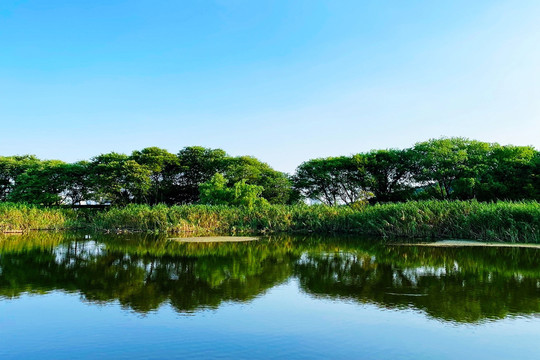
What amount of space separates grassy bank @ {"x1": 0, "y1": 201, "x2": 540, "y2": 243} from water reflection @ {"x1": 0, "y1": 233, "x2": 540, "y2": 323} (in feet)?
12.2

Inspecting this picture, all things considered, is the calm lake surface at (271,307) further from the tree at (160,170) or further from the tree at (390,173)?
the tree at (160,170)

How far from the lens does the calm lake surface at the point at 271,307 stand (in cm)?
446

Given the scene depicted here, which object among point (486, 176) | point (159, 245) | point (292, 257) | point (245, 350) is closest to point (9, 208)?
point (159, 245)

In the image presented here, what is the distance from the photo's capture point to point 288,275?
8.65 m

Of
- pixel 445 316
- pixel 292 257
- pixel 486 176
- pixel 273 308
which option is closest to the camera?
pixel 445 316

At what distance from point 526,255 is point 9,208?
2119 cm

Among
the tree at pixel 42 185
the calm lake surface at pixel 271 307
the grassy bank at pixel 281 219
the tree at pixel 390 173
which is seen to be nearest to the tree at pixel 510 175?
the tree at pixel 390 173

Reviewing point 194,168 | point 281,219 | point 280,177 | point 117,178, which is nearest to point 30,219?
point 117,178

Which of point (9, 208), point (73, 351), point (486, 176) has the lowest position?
point (73, 351)

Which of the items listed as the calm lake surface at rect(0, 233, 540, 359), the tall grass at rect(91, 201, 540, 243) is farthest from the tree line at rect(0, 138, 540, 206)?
the calm lake surface at rect(0, 233, 540, 359)

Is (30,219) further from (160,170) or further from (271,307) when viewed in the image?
(271,307)

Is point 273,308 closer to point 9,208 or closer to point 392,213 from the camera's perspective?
point 392,213

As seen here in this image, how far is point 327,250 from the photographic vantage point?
504 inches

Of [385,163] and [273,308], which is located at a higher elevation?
[385,163]
